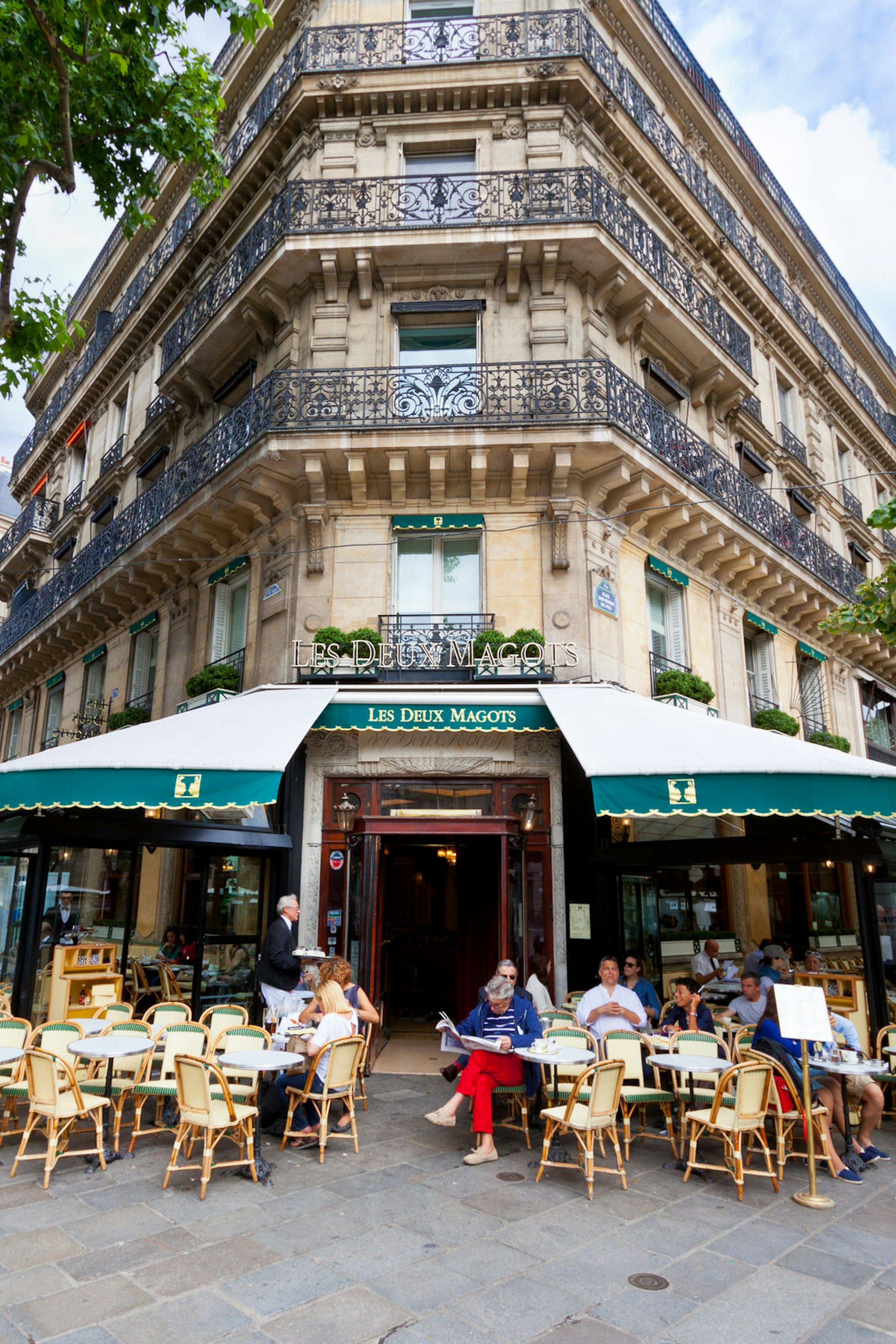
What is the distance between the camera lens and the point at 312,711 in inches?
357

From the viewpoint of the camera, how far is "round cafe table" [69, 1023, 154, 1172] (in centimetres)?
582

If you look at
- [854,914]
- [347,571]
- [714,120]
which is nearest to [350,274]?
[347,571]

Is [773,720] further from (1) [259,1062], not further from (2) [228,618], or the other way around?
(1) [259,1062]

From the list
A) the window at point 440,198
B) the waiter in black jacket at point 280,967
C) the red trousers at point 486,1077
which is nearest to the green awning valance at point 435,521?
the window at point 440,198

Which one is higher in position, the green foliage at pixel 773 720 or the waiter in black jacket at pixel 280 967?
the green foliage at pixel 773 720

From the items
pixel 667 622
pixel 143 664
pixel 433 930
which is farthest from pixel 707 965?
pixel 143 664

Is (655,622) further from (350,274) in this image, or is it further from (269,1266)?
(269,1266)

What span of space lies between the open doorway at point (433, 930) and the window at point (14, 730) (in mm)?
12619

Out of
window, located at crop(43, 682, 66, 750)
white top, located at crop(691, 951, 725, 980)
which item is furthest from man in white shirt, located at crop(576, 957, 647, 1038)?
window, located at crop(43, 682, 66, 750)

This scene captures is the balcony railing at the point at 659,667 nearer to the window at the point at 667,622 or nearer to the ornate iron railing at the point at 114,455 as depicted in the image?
the window at the point at 667,622

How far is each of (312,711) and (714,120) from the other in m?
13.9

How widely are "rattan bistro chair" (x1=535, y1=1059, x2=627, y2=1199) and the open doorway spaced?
3.15 meters

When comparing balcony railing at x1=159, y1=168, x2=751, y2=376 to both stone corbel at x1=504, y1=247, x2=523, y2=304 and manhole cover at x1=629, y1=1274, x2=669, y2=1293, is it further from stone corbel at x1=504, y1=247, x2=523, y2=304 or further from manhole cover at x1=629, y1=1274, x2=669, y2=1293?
manhole cover at x1=629, y1=1274, x2=669, y2=1293

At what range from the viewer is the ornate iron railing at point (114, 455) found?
1730cm
